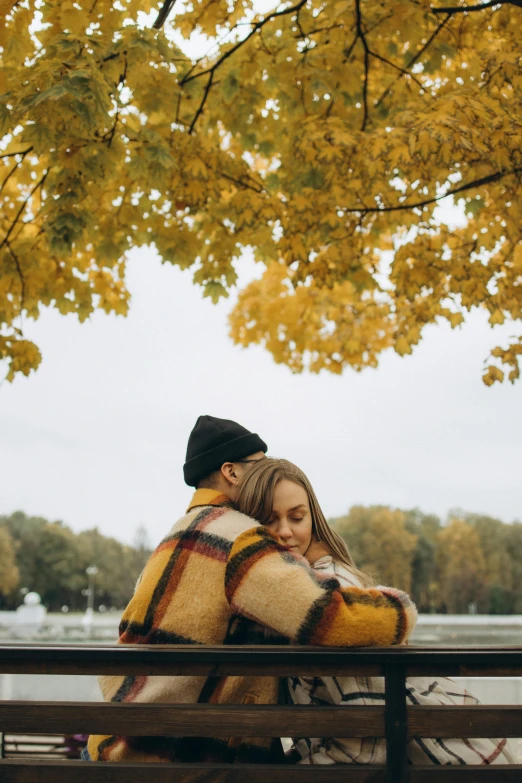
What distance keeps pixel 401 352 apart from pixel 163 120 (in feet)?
12.0

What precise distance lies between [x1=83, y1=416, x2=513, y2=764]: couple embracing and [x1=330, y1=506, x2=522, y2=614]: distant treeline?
67191mm

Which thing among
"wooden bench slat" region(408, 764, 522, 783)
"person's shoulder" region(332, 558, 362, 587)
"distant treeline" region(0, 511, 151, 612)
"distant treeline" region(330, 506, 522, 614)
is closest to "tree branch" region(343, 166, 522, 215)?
"person's shoulder" region(332, 558, 362, 587)

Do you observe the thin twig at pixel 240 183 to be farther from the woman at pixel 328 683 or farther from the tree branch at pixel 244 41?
the woman at pixel 328 683

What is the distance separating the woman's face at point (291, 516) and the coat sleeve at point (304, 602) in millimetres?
416

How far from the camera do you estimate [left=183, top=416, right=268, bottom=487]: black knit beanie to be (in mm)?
2717

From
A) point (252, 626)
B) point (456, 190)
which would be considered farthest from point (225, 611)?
point (456, 190)

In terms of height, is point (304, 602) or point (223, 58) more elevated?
point (223, 58)

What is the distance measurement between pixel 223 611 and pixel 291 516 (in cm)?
49

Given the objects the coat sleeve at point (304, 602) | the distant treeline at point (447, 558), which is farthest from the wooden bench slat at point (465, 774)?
the distant treeline at point (447, 558)

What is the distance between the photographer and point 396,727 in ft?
6.80

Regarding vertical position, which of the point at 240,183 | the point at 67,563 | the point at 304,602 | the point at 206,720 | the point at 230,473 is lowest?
the point at 67,563

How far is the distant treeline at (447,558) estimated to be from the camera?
70.6m

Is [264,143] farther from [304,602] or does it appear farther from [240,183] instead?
[304,602]

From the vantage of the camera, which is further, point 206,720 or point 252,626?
point 252,626
